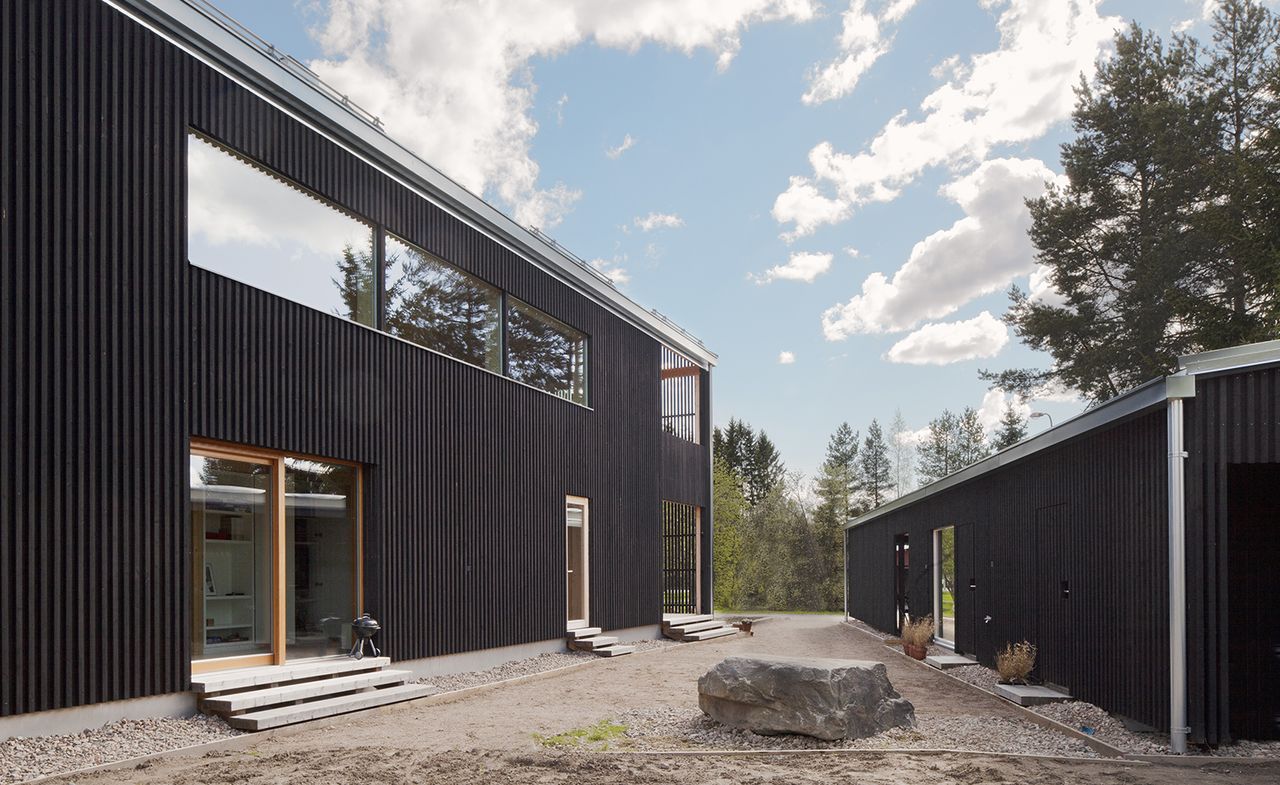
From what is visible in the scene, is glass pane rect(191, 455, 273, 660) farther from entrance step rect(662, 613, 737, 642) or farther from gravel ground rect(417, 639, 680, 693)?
entrance step rect(662, 613, 737, 642)

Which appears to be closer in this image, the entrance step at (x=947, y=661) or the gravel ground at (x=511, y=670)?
the gravel ground at (x=511, y=670)

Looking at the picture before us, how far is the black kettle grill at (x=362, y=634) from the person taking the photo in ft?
33.7

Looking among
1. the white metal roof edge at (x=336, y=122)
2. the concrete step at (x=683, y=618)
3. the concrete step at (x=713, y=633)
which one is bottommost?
the concrete step at (x=713, y=633)

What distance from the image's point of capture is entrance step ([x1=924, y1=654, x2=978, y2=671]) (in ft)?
43.6

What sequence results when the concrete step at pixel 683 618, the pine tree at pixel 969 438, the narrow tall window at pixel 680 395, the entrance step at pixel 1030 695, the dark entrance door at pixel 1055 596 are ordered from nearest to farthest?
the entrance step at pixel 1030 695 → the dark entrance door at pixel 1055 596 → the concrete step at pixel 683 618 → the narrow tall window at pixel 680 395 → the pine tree at pixel 969 438

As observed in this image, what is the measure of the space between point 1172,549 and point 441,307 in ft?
28.7

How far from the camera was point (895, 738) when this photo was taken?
746 cm

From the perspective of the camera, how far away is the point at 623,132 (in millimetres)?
16828

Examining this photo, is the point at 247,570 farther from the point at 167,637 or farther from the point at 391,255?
the point at 391,255

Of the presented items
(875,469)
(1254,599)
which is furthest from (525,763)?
(875,469)

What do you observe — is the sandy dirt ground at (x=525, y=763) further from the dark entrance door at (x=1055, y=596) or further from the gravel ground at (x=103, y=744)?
the dark entrance door at (x=1055, y=596)

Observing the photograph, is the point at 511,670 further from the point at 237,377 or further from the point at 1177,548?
the point at 1177,548

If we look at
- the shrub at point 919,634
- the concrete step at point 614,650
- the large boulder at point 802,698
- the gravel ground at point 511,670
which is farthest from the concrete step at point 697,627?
the large boulder at point 802,698

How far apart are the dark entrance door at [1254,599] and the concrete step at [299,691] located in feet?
24.6
